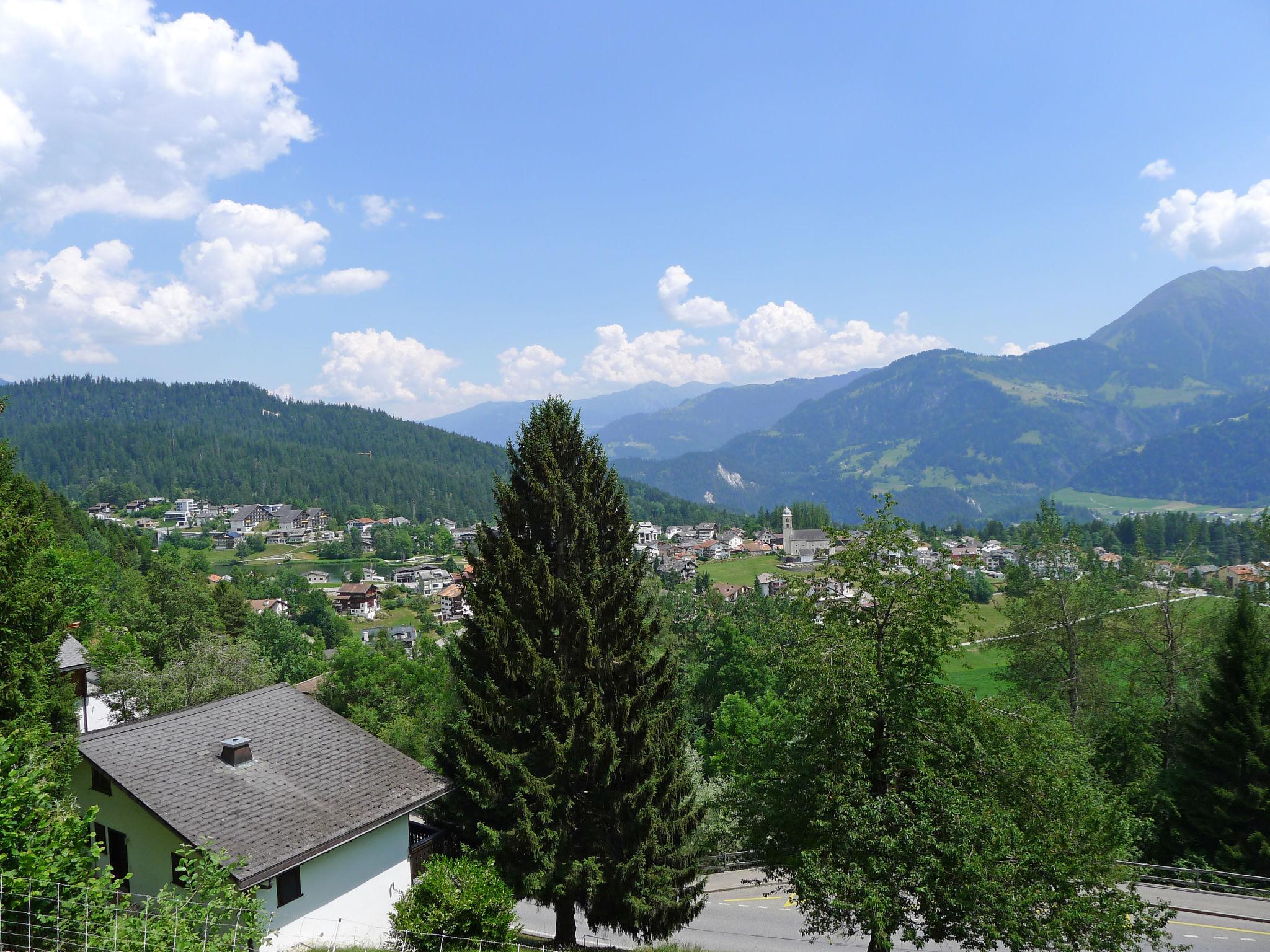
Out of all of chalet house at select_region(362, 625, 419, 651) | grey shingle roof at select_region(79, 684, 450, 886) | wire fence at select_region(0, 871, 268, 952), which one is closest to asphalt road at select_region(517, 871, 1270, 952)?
grey shingle roof at select_region(79, 684, 450, 886)

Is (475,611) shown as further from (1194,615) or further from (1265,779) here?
(1194,615)

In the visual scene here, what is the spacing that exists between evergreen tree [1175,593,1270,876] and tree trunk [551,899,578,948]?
21.9 metres

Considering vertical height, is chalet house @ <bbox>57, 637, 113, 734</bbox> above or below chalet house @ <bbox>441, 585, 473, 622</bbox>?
above

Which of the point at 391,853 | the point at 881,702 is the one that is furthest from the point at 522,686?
the point at 881,702

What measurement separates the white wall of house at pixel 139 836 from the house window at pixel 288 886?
1.88 m

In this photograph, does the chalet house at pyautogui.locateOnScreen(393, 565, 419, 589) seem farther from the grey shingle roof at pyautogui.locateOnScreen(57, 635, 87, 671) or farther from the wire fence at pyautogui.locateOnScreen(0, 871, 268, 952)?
the wire fence at pyautogui.locateOnScreen(0, 871, 268, 952)

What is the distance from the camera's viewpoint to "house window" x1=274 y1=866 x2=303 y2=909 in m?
12.8

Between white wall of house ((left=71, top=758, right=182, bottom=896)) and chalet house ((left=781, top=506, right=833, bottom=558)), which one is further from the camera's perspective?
chalet house ((left=781, top=506, right=833, bottom=558))

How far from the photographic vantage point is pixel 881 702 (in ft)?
41.1

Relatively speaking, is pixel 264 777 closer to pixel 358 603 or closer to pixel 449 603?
pixel 358 603

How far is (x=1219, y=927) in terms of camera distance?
60.2ft

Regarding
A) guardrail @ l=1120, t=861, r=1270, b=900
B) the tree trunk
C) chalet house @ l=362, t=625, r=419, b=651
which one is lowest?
chalet house @ l=362, t=625, r=419, b=651

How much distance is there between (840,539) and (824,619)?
1.58 meters

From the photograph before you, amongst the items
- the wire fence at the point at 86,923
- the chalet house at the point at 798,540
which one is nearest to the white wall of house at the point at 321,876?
the wire fence at the point at 86,923
